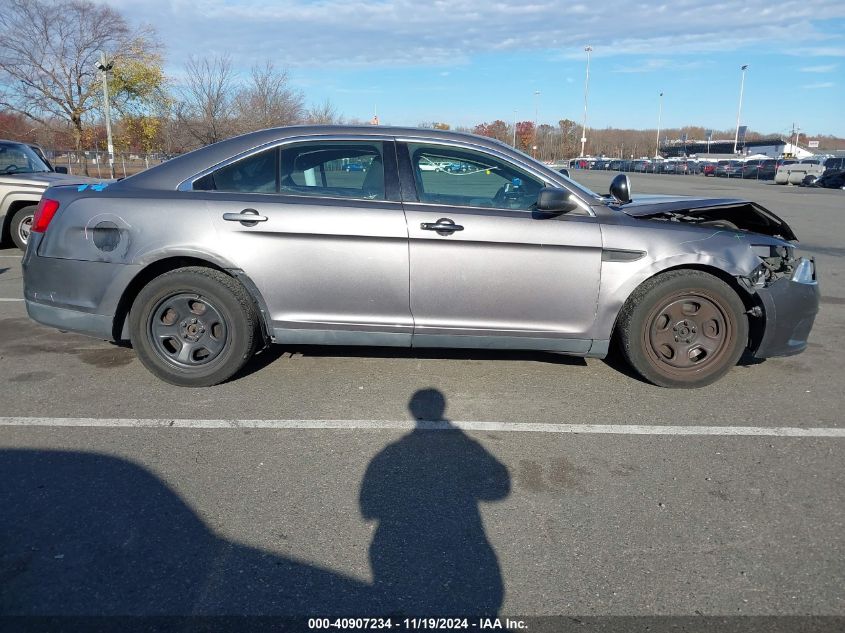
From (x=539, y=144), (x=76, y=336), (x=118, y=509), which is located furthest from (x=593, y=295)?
(x=539, y=144)

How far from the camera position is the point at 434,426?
13.2ft

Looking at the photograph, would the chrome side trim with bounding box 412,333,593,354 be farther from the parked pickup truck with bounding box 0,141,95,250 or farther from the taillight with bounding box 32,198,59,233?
the parked pickup truck with bounding box 0,141,95,250

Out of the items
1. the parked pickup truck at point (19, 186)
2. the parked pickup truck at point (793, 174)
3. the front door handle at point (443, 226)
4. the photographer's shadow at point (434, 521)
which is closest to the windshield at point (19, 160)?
the parked pickup truck at point (19, 186)

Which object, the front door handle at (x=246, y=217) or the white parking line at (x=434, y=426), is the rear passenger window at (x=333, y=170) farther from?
the white parking line at (x=434, y=426)

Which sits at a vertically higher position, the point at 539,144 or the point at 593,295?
the point at 539,144

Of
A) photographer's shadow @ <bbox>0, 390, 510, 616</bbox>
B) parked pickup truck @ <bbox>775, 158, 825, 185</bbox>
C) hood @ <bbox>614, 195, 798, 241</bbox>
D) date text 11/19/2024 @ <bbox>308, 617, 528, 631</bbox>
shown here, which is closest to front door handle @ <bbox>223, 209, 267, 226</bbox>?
photographer's shadow @ <bbox>0, 390, 510, 616</bbox>

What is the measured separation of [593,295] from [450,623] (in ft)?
8.49

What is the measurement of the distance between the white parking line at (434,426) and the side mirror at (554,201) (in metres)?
1.38

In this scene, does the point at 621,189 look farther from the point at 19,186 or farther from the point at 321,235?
the point at 19,186

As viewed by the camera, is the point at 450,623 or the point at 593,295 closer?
the point at 450,623

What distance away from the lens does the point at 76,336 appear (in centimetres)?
581

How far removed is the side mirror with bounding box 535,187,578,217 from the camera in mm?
4180

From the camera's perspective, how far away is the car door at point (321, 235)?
431cm

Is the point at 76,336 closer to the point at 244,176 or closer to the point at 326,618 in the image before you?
the point at 244,176
